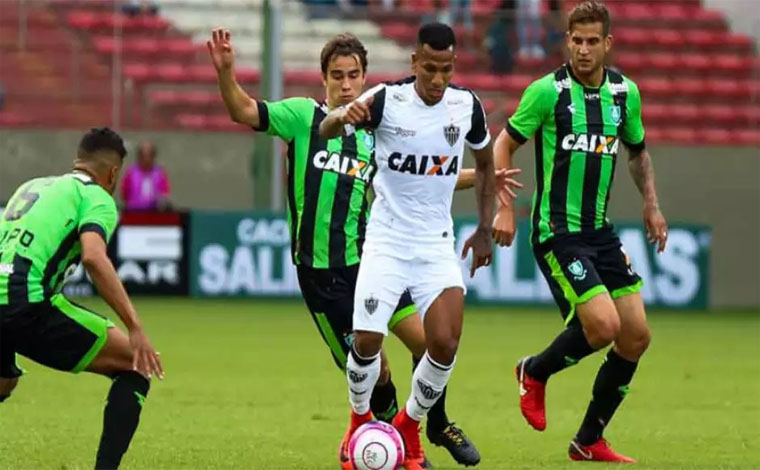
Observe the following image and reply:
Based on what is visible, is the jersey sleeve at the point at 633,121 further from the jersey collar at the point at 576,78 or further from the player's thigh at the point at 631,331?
the player's thigh at the point at 631,331

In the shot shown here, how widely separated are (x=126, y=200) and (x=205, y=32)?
4085mm

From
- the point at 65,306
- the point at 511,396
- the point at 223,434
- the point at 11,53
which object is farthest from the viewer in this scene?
the point at 11,53

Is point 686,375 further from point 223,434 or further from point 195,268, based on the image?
point 195,268

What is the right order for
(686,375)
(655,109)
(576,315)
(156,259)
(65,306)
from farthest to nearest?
(655,109) < (156,259) < (686,375) < (576,315) < (65,306)

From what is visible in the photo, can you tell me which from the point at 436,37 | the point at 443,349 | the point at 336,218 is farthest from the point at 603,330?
the point at 436,37

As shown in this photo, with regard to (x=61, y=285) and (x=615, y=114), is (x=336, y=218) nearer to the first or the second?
(x=615, y=114)

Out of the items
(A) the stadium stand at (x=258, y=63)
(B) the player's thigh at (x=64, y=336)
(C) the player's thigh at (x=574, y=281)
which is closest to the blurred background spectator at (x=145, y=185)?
(A) the stadium stand at (x=258, y=63)

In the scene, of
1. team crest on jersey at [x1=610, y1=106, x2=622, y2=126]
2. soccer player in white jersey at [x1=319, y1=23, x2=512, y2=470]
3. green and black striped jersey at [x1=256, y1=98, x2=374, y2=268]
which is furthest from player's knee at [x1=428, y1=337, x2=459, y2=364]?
team crest on jersey at [x1=610, y1=106, x2=622, y2=126]

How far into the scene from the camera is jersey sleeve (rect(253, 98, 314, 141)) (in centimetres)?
825

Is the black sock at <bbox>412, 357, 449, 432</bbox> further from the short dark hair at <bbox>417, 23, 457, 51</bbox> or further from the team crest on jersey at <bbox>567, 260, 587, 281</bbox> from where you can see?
the short dark hair at <bbox>417, 23, 457, 51</bbox>

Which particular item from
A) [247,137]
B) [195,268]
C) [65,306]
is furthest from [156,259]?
[65,306]

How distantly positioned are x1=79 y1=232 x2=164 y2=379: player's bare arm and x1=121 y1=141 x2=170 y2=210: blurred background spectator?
15280 mm

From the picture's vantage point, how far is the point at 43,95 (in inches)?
961

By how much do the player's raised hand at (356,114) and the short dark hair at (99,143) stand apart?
1.04 metres
